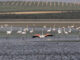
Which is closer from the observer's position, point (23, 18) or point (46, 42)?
point (46, 42)

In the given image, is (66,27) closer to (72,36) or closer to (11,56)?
(72,36)

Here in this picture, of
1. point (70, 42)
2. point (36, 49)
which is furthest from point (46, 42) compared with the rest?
point (36, 49)

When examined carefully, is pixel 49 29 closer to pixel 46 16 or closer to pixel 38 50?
pixel 46 16

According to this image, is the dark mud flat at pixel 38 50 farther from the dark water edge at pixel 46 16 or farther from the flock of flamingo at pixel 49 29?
the dark water edge at pixel 46 16

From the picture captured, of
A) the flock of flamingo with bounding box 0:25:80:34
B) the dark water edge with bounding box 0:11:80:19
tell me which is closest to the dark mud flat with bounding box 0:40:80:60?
Answer: the flock of flamingo with bounding box 0:25:80:34

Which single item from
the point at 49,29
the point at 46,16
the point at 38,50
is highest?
the point at 38,50

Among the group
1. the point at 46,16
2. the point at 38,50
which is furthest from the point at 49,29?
the point at 38,50

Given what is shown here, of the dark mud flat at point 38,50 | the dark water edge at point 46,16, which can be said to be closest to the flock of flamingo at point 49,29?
the dark water edge at point 46,16

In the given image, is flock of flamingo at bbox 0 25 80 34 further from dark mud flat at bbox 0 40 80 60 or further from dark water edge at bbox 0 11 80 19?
dark mud flat at bbox 0 40 80 60
